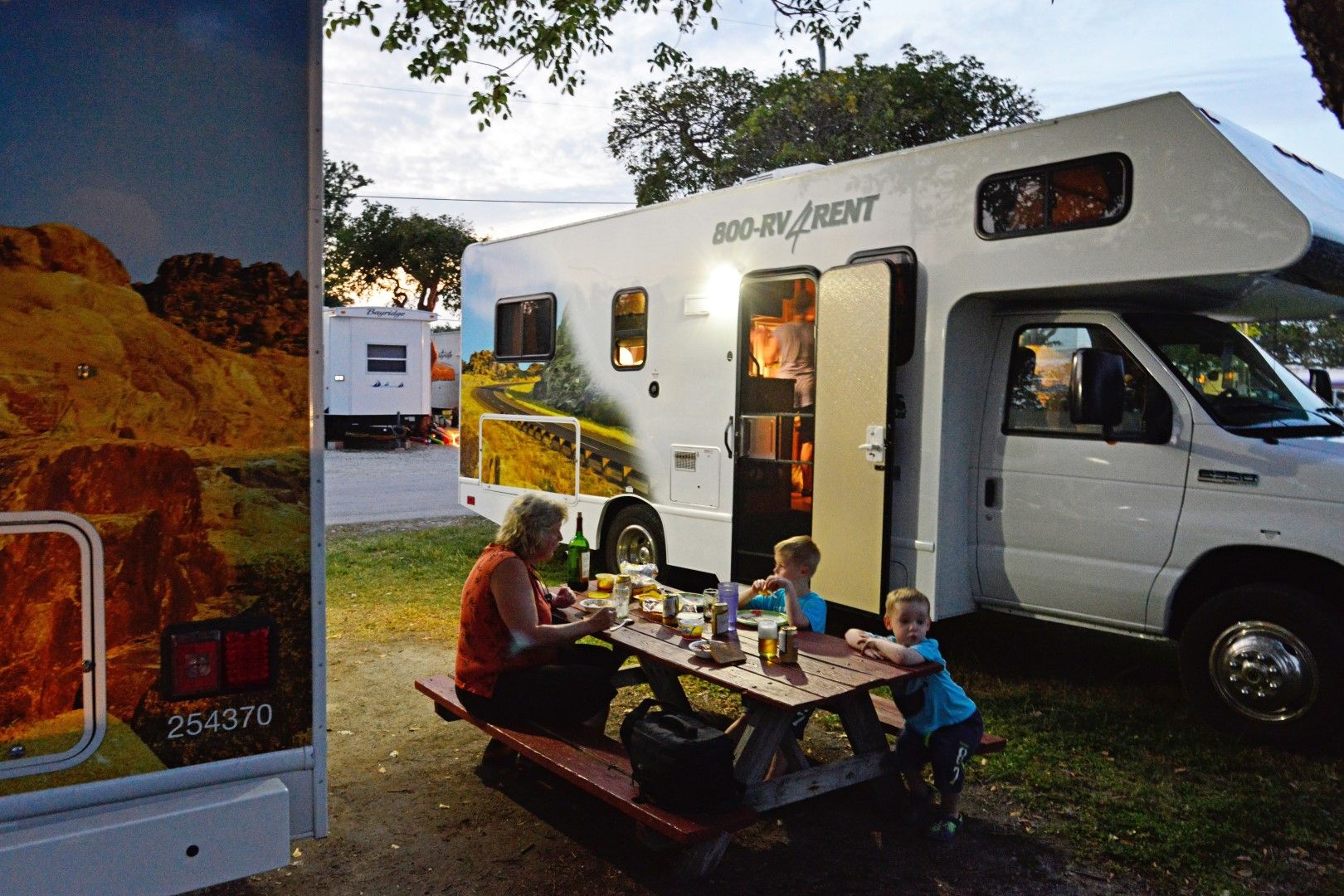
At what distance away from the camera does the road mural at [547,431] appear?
7941 millimetres

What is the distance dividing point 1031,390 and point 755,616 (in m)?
2.12

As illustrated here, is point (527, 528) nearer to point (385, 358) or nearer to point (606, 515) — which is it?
point (606, 515)

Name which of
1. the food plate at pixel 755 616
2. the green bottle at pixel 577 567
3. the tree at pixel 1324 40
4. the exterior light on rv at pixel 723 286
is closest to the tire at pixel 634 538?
the exterior light on rv at pixel 723 286

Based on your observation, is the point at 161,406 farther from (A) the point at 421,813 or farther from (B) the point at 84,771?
(A) the point at 421,813

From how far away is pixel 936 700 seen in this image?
162 inches

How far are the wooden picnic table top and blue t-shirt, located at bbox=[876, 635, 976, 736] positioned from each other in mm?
80

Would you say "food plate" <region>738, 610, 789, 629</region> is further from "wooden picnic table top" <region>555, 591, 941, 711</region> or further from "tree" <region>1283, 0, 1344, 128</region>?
"tree" <region>1283, 0, 1344, 128</region>

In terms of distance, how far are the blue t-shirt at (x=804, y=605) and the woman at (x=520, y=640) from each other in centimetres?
86

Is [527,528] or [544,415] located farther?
[544,415]

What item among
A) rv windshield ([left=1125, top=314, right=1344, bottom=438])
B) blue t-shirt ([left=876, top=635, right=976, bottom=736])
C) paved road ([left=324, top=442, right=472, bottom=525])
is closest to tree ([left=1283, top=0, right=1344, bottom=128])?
rv windshield ([left=1125, top=314, right=1344, bottom=438])

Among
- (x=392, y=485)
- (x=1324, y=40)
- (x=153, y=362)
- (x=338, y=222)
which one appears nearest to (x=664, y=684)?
(x=153, y=362)

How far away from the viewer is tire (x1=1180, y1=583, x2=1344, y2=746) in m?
4.78

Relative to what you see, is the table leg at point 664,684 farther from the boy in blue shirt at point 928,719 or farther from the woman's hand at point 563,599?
the boy in blue shirt at point 928,719

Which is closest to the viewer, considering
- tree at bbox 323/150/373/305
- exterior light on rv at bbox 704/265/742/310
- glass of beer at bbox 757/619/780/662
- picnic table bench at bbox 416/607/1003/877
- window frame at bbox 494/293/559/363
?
picnic table bench at bbox 416/607/1003/877
